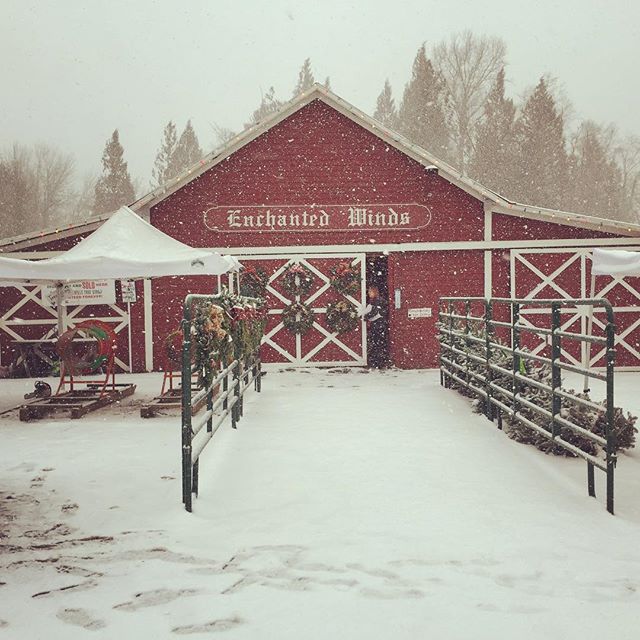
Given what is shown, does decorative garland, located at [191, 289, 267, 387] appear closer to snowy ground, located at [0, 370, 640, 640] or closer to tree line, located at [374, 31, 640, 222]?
snowy ground, located at [0, 370, 640, 640]

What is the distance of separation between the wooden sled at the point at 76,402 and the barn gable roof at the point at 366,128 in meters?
3.76

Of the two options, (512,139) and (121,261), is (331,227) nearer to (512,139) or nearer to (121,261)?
(121,261)

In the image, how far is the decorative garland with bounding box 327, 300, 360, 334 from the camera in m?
12.7

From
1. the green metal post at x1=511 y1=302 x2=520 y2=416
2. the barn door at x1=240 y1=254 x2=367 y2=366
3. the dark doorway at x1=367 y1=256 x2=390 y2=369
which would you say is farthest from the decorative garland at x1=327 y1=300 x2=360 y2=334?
the green metal post at x1=511 y1=302 x2=520 y2=416

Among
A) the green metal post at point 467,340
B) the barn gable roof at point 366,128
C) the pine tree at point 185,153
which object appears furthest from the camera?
the pine tree at point 185,153

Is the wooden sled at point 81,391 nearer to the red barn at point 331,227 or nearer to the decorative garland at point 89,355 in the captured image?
the decorative garland at point 89,355

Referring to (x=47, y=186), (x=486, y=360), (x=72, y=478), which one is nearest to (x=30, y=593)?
(x=72, y=478)

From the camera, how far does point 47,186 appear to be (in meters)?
42.3

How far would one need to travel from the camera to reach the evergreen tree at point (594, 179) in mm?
37281

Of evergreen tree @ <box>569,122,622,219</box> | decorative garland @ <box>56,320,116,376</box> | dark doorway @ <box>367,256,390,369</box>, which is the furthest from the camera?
evergreen tree @ <box>569,122,622,219</box>

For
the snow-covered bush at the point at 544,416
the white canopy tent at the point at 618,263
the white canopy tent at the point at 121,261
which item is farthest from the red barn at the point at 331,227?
the white canopy tent at the point at 618,263

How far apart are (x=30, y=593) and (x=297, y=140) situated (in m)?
10.7

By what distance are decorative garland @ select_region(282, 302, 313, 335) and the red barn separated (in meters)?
0.19

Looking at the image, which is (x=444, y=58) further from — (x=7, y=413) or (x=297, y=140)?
(x=7, y=413)
